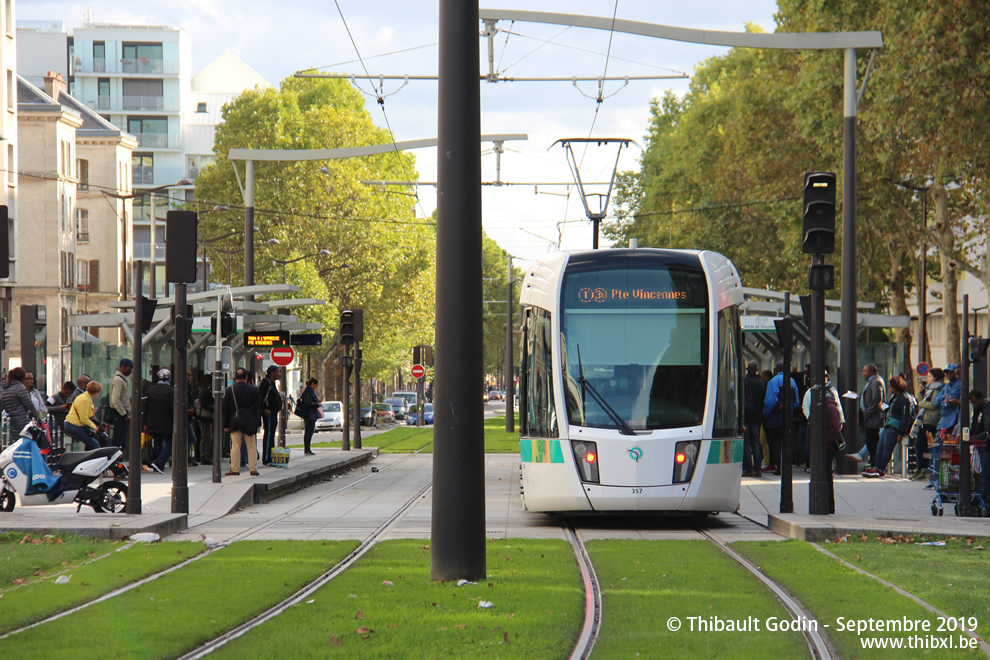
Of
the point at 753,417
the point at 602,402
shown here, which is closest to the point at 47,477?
the point at 602,402

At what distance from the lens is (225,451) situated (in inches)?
1013

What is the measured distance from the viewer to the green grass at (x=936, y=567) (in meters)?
8.12

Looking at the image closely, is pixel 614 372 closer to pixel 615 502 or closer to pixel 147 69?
pixel 615 502

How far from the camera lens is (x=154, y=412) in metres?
20.5

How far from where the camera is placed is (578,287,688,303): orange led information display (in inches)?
549

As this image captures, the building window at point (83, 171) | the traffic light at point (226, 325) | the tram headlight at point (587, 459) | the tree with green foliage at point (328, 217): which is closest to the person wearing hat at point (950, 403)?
the tram headlight at point (587, 459)

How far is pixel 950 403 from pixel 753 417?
4793 millimetres

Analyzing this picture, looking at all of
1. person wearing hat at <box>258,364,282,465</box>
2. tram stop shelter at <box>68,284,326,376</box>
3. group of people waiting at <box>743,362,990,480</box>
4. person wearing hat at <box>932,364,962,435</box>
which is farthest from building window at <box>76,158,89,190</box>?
person wearing hat at <box>932,364,962,435</box>

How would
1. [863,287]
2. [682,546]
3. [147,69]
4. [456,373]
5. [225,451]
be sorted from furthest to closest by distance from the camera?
1. [147,69]
2. [863,287]
3. [225,451]
4. [682,546]
5. [456,373]

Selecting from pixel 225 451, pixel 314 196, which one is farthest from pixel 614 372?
pixel 314 196

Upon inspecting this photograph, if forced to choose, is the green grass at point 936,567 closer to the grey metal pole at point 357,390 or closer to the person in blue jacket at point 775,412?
the person in blue jacket at point 775,412

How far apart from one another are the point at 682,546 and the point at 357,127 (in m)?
48.1

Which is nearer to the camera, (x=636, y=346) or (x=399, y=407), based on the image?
(x=636, y=346)

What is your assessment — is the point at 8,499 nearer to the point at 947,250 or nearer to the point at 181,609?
the point at 181,609
